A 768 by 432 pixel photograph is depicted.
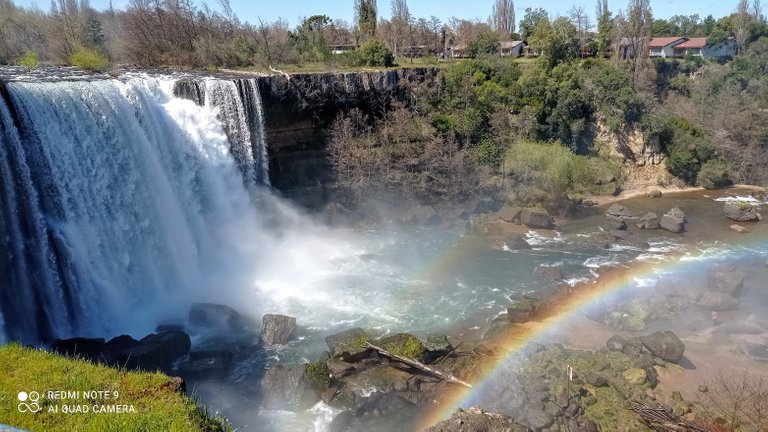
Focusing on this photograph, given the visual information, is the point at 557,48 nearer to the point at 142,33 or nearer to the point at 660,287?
the point at 660,287

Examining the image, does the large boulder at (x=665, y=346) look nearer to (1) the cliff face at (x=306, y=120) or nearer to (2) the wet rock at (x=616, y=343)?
(2) the wet rock at (x=616, y=343)

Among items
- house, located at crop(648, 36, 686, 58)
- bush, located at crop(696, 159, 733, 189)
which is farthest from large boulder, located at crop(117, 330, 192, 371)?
house, located at crop(648, 36, 686, 58)

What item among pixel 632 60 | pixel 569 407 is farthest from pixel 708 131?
pixel 569 407

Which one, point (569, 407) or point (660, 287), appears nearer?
point (569, 407)

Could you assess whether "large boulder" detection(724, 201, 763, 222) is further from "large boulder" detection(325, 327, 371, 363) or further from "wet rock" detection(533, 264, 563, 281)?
"large boulder" detection(325, 327, 371, 363)

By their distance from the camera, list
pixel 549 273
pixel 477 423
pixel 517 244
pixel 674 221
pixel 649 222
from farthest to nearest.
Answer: pixel 649 222, pixel 674 221, pixel 517 244, pixel 549 273, pixel 477 423

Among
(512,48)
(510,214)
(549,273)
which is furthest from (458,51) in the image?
(549,273)

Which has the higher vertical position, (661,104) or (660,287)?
(661,104)

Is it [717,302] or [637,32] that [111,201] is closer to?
[717,302]
